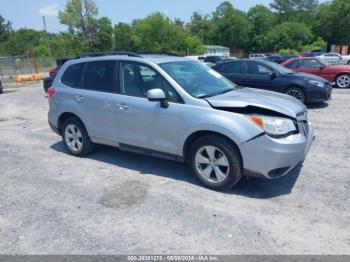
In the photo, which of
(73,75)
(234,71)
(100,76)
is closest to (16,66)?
(234,71)

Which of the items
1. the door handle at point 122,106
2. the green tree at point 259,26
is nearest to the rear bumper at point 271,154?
the door handle at point 122,106

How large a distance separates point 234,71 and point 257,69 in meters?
0.81

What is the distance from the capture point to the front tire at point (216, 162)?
409 centimetres

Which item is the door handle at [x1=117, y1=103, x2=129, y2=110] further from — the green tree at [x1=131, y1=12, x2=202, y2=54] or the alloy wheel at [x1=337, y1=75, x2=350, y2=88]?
the green tree at [x1=131, y1=12, x2=202, y2=54]

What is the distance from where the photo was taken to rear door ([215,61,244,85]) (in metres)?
10.6

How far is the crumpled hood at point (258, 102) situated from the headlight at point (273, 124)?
14 centimetres

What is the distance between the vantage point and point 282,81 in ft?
32.2

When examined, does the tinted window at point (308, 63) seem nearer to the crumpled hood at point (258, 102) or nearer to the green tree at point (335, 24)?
the crumpled hood at point (258, 102)

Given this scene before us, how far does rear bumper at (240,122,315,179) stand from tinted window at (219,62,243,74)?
7.02 meters

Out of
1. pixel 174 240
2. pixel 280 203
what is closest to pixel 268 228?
pixel 280 203

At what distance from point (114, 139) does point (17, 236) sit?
84.5 inches

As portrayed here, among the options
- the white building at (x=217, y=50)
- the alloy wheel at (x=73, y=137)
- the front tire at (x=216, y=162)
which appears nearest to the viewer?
the front tire at (x=216, y=162)

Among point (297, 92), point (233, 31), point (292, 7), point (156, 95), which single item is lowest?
point (297, 92)

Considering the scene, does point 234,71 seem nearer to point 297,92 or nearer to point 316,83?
point 297,92
